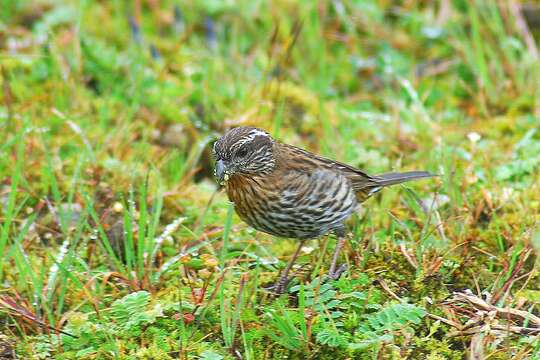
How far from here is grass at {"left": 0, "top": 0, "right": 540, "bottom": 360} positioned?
3893 mm

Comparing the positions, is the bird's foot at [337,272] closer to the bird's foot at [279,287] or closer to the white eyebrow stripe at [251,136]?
the bird's foot at [279,287]

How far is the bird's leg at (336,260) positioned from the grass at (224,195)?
0.04m

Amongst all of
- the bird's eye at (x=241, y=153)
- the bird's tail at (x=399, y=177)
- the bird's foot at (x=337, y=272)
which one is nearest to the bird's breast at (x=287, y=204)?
Result: the bird's eye at (x=241, y=153)

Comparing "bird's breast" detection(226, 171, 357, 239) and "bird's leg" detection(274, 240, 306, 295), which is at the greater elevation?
"bird's breast" detection(226, 171, 357, 239)

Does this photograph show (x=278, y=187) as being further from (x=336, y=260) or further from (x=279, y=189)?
(x=336, y=260)

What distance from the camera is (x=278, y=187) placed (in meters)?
4.35

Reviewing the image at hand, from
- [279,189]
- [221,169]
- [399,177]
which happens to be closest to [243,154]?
[221,169]

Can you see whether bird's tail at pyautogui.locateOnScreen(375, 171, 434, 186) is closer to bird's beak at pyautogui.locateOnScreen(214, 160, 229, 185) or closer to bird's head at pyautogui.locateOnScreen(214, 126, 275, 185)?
bird's head at pyautogui.locateOnScreen(214, 126, 275, 185)

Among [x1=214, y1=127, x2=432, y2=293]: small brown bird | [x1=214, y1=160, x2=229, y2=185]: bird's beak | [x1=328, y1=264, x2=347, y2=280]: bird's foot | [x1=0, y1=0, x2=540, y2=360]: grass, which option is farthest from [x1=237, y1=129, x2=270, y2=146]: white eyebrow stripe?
[x1=328, y1=264, x2=347, y2=280]: bird's foot

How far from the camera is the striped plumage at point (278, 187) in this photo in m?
4.30

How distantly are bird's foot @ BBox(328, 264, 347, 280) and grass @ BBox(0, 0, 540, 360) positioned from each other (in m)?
0.04

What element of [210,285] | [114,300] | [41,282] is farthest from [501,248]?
[41,282]

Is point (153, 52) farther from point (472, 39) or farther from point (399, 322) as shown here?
point (399, 322)

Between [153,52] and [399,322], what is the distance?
3.82 m
